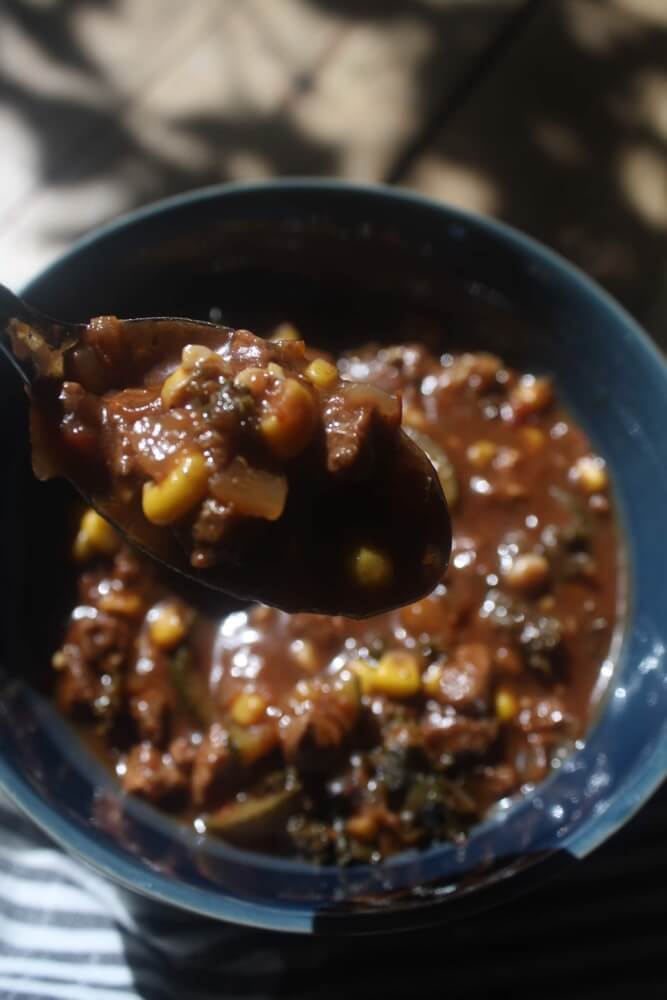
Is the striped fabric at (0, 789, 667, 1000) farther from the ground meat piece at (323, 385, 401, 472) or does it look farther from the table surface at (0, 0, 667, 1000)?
the table surface at (0, 0, 667, 1000)

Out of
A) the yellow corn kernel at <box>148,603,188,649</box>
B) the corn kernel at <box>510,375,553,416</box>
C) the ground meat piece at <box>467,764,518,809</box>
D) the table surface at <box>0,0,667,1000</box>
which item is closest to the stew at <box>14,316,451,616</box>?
the yellow corn kernel at <box>148,603,188,649</box>

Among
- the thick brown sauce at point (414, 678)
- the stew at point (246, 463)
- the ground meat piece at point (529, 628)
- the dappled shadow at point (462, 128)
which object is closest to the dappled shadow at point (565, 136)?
the dappled shadow at point (462, 128)

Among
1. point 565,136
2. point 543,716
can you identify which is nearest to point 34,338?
point 543,716

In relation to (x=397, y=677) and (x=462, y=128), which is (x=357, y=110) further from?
(x=397, y=677)

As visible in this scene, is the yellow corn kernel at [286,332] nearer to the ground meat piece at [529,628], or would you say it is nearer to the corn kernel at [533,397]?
the corn kernel at [533,397]

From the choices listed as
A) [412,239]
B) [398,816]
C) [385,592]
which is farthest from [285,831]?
[412,239]

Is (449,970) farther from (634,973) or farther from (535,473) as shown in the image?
(535,473)
